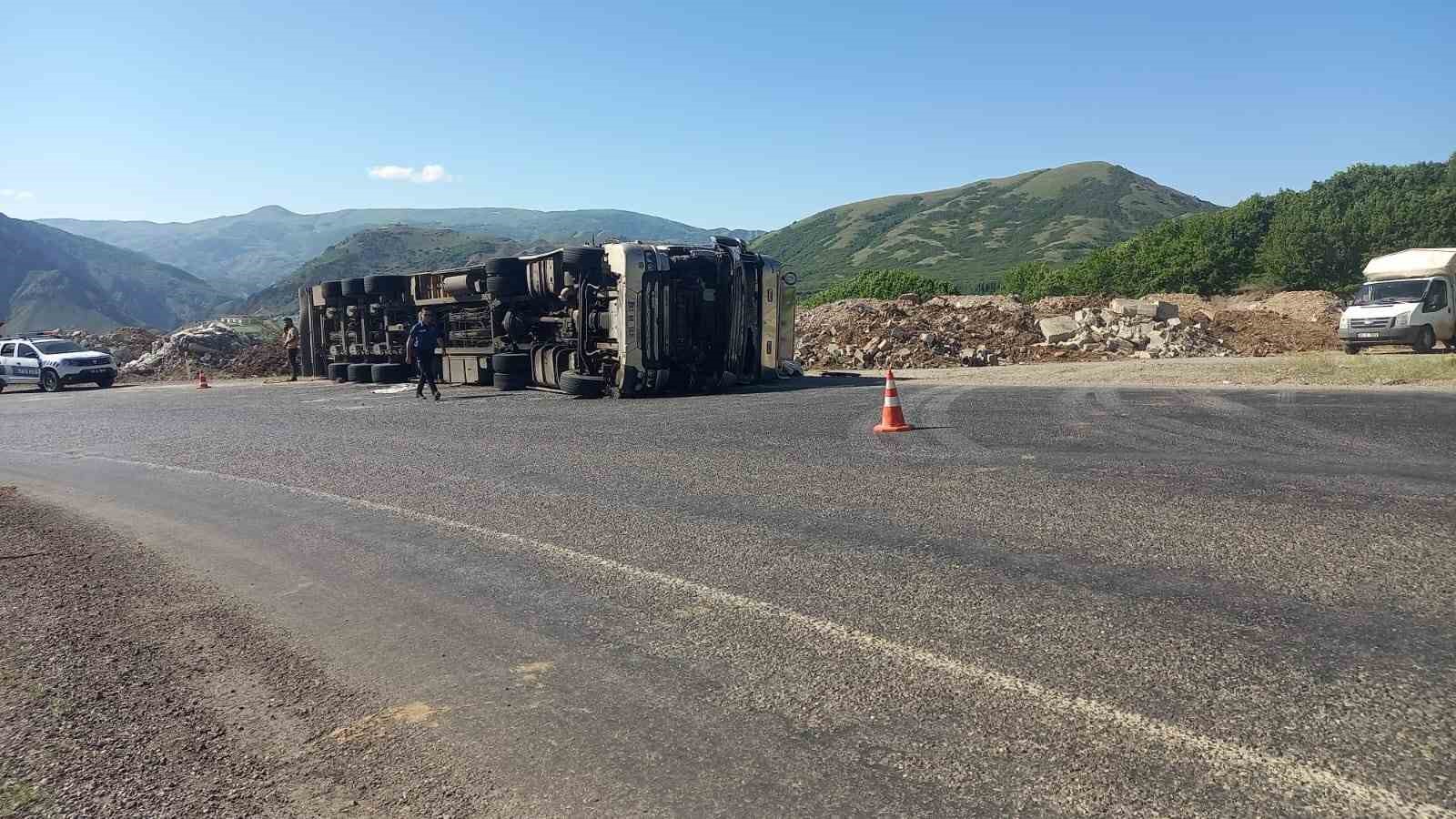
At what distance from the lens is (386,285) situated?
83.8 feet

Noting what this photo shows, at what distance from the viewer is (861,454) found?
9.57 metres

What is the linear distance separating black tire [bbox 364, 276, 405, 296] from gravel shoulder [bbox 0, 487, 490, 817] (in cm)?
2095

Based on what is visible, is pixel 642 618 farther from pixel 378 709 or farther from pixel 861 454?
pixel 861 454

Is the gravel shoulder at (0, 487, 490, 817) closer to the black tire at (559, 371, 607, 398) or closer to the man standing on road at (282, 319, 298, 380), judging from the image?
the black tire at (559, 371, 607, 398)

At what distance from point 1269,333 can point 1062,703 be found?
29.9 m

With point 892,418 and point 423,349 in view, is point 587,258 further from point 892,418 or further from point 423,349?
point 892,418

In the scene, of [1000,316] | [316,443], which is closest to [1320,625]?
[316,443]

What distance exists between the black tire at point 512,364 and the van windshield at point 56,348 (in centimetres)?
2125

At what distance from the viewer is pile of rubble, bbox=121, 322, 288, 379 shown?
36.9 meters

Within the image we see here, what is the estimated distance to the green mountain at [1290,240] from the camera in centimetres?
6366

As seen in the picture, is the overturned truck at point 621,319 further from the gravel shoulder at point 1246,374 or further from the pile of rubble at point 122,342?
the pile of rubble at point 122,342

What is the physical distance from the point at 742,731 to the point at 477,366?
1959 cm

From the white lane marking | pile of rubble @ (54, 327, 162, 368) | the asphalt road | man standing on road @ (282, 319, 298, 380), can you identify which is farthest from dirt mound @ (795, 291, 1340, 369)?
pile of rubble @ (54, 327, 162, 368)

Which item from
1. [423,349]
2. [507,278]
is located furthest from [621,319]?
[423,349]
